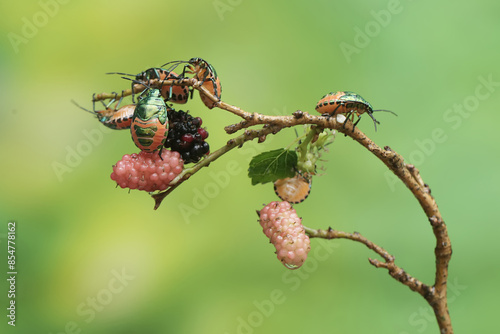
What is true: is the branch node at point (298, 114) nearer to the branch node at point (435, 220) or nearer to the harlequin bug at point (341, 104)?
the harlequin bug at point (341, 104)

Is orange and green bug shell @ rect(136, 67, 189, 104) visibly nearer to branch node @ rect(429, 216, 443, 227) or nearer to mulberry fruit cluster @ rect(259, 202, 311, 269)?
mulberry fruit cluster @ rect(259, 202, 311, 269)

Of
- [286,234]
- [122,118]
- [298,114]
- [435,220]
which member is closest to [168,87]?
[122,118]

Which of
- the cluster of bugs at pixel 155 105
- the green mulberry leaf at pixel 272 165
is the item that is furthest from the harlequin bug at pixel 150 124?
the green mulberry leaf at pixel 272 165

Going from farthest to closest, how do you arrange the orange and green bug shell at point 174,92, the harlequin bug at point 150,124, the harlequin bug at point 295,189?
the harlequin bug at point 295,189, the orange and green bug shell at point 174,92, the harlequin bug at point 150,124

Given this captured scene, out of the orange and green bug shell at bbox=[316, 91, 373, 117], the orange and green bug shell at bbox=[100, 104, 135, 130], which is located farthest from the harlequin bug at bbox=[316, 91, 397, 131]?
the orange and green bug shell at bbox=[100, 104, 135, 130]

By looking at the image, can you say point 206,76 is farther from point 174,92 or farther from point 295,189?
point 295,189

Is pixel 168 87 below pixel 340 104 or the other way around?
below
